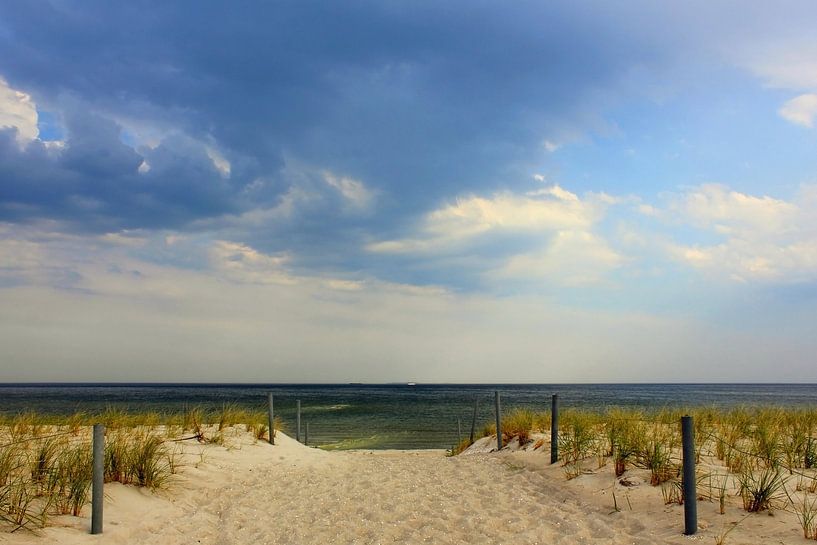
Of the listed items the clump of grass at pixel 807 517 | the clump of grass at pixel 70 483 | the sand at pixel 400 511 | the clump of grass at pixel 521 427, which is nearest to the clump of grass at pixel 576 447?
the sand at pixel 400 511

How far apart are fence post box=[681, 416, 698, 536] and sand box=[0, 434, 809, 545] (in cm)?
16

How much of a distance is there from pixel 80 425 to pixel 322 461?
19.7 feet

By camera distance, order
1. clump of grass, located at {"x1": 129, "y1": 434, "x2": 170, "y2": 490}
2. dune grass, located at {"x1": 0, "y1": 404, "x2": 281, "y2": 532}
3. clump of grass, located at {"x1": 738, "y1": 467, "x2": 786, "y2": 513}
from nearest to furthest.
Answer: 1. clump of grass, located at {"x1": 738, "y1": 467, "x2": 786, "y2": 513}
2. dune grass, located at {"x1": 0, "y1": 404, "x2": 281, "y2": 532}
3. clump of grass, located at {"x1": 129, "y1": 434, "x2": 170, "y2": 490}

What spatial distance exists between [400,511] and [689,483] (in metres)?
4.02

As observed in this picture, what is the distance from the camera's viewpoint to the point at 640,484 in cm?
779

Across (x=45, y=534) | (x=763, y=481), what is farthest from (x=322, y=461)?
(x=763, y=481)

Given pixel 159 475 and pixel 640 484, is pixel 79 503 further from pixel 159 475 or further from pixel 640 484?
pixel 640 484

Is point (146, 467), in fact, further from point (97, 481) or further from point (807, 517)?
point (807, 517)

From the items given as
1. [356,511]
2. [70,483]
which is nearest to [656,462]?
[356,511]

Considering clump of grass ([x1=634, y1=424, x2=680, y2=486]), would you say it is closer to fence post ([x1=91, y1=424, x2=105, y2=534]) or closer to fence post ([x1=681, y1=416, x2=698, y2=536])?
fence post ([x1=681, y1=416, x2=698, y2=536])

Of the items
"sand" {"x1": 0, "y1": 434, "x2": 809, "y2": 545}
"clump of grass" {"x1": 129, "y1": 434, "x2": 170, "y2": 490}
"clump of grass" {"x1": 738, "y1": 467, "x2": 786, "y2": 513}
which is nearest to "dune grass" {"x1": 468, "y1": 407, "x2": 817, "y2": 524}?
"clump of grass" {"x1": 738, "y1": 467, "x2": 786, "y2": 513}

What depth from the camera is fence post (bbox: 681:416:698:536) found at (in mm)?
5930

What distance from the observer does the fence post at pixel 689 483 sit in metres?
5.93

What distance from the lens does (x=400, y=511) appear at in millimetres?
7938
